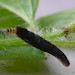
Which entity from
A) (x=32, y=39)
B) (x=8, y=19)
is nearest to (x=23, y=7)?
(x=8, y=19)

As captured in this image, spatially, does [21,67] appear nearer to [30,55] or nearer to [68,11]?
[30,55]

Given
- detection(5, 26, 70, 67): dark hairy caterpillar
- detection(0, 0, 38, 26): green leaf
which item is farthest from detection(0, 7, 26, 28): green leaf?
detection(5, 26, 70, 67): dark hairy caterpillar

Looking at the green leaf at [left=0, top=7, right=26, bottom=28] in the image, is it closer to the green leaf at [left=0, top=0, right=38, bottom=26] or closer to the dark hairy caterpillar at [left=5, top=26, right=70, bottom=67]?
the green leaf at [left=0, top=0, right=38, bottom=26]

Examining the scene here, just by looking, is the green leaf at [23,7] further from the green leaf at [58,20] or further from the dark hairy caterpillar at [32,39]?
the dark hairy caterpillar at [32,39]

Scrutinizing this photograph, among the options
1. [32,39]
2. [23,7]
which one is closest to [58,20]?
[23,7]

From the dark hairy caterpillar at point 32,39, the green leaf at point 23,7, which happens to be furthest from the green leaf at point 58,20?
the dark hairy caterpillar at point 32,39

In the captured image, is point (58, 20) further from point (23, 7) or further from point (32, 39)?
point (32, 39)

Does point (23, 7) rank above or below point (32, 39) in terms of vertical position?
above

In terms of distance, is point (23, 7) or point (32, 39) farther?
point (23, 7)
